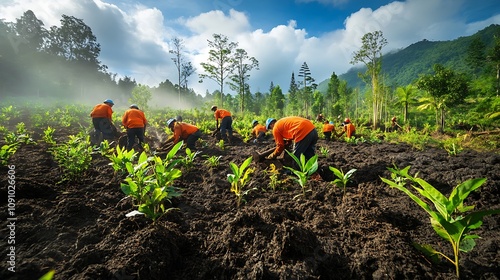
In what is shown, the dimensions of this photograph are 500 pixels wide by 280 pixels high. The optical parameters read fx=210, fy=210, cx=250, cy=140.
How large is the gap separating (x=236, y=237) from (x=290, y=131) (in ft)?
10.4

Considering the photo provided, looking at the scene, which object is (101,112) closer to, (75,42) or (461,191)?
(461,191)

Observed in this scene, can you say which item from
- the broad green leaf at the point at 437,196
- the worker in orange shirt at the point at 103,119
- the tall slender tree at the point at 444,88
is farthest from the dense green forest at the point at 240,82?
the broad green leaf at the point at 437,196

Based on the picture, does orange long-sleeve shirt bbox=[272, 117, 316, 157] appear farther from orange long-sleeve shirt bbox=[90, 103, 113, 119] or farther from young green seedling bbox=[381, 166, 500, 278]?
orange long-sleeve shirt bbox=[90, 103, 113, 119]

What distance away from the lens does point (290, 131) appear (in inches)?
→ 193

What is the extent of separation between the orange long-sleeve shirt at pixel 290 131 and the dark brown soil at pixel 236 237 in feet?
4.62

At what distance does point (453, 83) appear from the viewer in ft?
68.7

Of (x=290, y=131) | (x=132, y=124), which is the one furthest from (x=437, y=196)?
(x=132, y=124)

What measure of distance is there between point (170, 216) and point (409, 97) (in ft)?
120

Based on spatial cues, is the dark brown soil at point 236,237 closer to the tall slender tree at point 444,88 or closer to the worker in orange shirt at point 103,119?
the worker in orange shirt at point 103,119

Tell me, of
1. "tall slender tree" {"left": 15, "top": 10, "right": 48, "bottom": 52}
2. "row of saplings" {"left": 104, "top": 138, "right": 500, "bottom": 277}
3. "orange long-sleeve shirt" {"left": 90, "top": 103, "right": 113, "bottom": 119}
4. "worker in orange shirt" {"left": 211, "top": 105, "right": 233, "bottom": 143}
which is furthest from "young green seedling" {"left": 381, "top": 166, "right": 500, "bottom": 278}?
"tall slender tree" {"left": 15, "top": 10, "right": 48, "bottom": 52}

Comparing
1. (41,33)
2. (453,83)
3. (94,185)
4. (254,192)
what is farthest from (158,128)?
(41,33)

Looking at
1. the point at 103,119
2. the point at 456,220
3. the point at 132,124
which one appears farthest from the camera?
the point at 103,119

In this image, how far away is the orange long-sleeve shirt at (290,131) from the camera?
479cm

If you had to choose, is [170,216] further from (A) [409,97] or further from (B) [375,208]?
(A) [409,97]
